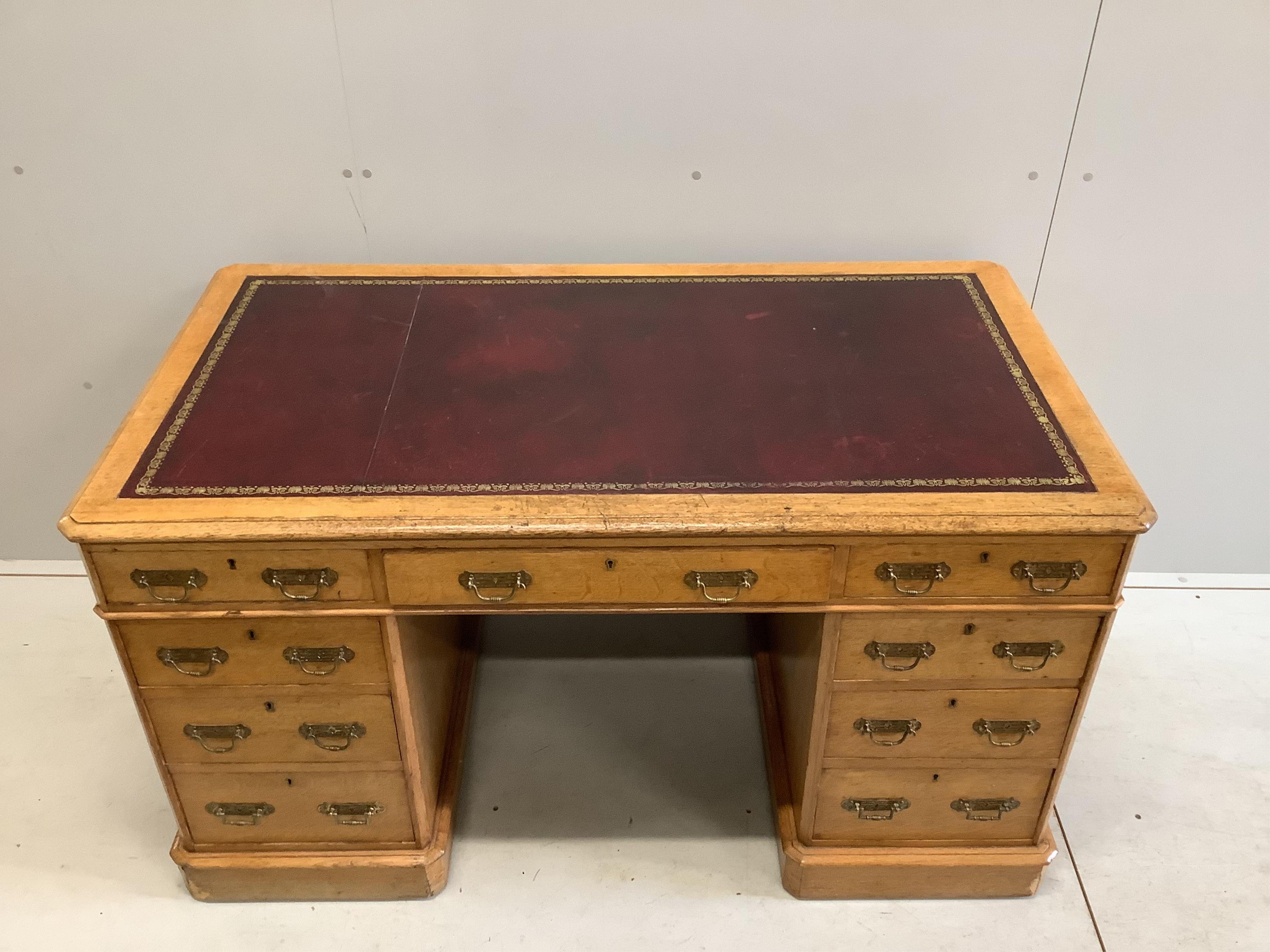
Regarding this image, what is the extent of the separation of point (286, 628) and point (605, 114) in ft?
3.67

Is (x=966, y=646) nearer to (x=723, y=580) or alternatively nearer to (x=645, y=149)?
(x=723, y=580)

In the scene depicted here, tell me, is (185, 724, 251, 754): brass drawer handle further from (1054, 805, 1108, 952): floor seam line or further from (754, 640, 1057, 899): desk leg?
(1054, 805, 1108, 952): floor seam line

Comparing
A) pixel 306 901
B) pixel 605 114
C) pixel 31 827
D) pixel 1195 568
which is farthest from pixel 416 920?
pixel 1195 568

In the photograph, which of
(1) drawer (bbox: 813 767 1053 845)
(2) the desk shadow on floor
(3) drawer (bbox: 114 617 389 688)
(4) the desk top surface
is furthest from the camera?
(2) the desk shadow on floor

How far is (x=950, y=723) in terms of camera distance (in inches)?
71.8

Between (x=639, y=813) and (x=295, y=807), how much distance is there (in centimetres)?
69

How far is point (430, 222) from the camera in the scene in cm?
216

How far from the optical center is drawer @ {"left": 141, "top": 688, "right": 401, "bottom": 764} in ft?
5.82

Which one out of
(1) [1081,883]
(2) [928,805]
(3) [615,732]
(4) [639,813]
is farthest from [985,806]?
(3) [615,732]

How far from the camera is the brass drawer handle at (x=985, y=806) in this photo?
6.33 ft

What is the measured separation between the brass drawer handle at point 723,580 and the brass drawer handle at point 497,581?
243 mm

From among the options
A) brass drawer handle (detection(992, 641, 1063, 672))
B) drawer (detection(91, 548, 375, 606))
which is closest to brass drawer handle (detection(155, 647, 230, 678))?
drawer (detection(91, 548, 375, 606))

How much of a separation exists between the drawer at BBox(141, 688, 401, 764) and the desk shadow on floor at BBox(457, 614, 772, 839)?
1.45 ft

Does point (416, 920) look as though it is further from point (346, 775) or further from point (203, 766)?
point (203, 766)
